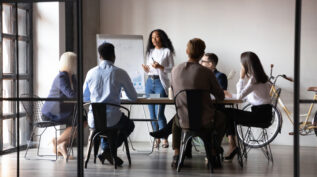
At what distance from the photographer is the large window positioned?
501 centimetres

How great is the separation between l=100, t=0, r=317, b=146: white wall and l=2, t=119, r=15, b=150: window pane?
3.87m

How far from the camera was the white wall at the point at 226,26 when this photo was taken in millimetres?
8539

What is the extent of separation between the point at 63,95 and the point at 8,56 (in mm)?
656

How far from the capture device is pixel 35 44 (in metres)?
5.18

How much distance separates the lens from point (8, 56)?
16.8 feet

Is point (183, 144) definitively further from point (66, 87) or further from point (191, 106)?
point (66, 87)

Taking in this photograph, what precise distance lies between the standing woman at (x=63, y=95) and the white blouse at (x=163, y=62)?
2.50 m

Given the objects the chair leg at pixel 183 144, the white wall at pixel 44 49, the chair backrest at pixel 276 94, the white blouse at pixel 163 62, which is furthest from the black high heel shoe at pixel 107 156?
the chair backrest at pixel 276 94

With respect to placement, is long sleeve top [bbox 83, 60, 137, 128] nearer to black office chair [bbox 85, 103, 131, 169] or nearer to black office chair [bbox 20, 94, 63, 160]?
black office chair [bbox 85, 103, 131, 169]

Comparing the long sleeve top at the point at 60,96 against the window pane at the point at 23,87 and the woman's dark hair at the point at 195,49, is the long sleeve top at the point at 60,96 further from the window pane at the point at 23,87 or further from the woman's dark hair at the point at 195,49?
the woman's dark hair at the point at 195,49

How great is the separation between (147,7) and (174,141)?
3.30 meters

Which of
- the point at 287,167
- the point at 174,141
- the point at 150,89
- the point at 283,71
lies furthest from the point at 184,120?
the point at 283,71

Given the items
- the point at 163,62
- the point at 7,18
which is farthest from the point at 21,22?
the point at 163,62

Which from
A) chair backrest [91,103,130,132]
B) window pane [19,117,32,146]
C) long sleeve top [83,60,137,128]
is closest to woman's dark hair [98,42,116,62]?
long sleeve top [83,60,137,128]
